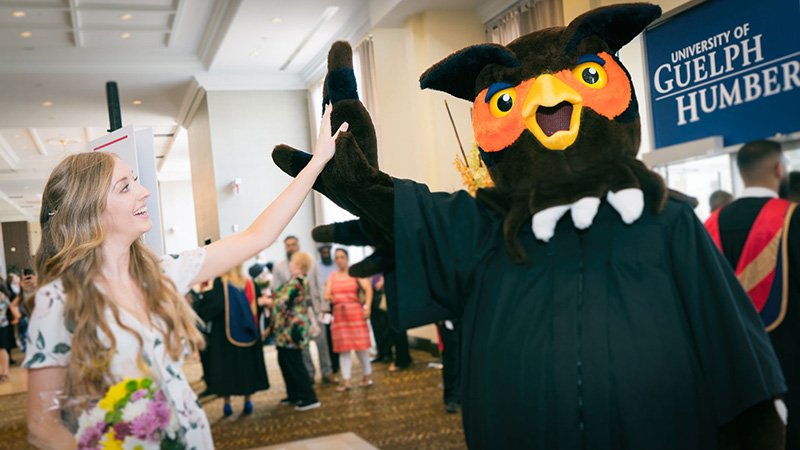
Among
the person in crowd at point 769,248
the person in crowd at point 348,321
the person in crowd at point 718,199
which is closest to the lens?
the person in crowd at point 769,248

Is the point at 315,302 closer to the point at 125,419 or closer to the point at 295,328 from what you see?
the point at 295,328

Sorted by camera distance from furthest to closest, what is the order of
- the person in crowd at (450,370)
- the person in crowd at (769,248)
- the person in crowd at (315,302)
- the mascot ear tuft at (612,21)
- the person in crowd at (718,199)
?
the person in crowd at (315,302)
the person in crowd at (450,370)
the person in crowd at (718,199)
the person in crowd at (769,248)
the mascot ear tuft at (612,21)

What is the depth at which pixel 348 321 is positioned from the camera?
219 inches

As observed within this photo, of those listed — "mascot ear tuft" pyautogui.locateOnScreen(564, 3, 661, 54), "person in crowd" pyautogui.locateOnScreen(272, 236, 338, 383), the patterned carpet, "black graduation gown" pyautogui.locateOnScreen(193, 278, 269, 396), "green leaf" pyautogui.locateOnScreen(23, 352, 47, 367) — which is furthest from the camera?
"person in crowd" pyautogui.locateOnScreen(272, 236, 338, 383)

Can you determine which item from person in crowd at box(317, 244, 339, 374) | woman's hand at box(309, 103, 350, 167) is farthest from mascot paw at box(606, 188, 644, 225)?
person in crowd at box(317, 244, 339, 374)

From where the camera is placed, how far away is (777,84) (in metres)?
1.92

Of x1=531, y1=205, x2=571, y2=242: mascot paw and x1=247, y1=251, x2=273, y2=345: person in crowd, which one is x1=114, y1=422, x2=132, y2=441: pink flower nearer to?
x1=531, y1=205, x2=571, y2=242: mascot paw

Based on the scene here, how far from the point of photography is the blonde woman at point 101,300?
4.09 ft

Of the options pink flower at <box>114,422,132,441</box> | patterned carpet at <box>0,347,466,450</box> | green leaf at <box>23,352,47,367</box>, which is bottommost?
patterned carpet at <box>0,347,466,450</box>

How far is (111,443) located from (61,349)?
215 millimetres

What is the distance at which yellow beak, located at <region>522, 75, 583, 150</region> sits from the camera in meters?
1.42

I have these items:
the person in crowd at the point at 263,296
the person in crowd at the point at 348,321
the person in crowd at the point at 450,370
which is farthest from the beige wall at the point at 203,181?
the person in crowd at the point at 348,321

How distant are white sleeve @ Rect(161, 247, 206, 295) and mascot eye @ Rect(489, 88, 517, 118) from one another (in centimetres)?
80

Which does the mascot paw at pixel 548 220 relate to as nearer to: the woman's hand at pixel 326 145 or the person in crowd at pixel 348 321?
the woman's hand at pixel 326 145
